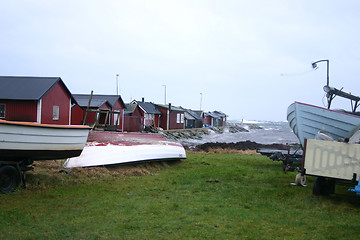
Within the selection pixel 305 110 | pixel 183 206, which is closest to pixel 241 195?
pixel 183 206

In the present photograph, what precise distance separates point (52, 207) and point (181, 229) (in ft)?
9.73

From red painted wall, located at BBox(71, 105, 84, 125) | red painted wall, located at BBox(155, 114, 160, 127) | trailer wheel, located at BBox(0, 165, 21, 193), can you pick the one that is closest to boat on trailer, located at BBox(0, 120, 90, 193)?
trailer wheel, located at BBox(0, 165, 21, 193)

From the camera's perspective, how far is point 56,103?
84.1 feet

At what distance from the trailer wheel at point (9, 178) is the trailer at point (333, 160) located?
7102 mm

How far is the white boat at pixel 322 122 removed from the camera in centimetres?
1157

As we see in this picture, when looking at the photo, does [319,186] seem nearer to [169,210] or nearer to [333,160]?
[333,160]

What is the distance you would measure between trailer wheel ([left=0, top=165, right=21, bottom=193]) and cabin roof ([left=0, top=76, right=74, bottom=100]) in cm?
1596

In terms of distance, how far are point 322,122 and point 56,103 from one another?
19.8 metres

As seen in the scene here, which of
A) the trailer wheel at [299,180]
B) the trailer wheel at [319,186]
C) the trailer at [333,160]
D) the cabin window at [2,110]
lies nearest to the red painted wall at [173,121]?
the cabin window at [2,110]

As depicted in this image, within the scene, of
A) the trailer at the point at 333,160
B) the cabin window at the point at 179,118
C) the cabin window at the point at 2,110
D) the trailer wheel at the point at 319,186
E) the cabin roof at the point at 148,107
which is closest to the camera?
the trailer at the point at 333,160

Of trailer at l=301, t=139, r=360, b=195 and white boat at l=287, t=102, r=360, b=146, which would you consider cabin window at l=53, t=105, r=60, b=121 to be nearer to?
white boat at l=287, t=102, r=360, b=146

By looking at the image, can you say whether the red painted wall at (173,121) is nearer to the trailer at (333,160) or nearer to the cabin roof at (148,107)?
the cabin roof at (148,107)

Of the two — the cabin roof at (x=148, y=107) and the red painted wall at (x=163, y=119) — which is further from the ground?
the cabin roof at (x=148, y=107)

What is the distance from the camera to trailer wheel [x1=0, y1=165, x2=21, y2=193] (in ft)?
26.2
